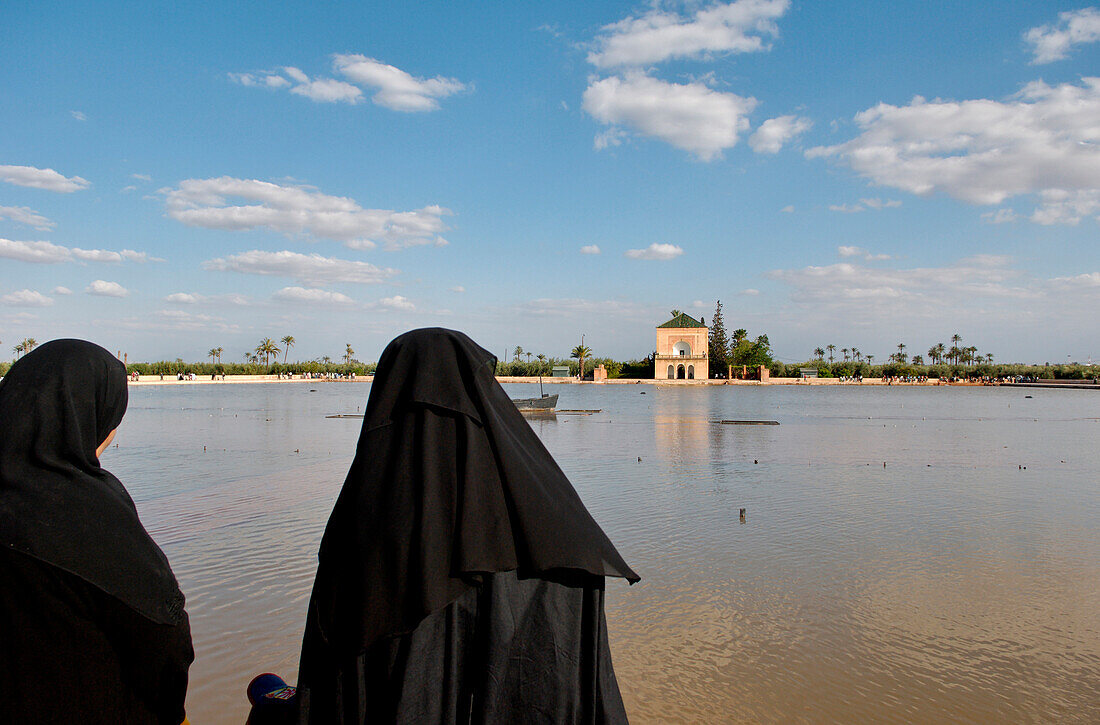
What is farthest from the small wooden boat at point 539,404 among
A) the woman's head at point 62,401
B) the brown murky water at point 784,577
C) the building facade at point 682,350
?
the building facade at point 682,350

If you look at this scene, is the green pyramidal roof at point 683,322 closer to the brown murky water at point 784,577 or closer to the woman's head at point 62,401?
the brown murky water at point 784,577

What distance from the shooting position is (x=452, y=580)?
1.53 metres

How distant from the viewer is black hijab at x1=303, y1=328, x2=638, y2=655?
4.94 feet

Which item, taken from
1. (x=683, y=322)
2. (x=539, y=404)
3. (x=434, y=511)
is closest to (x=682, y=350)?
(x=683, y=322)

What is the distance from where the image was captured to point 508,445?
167 cm

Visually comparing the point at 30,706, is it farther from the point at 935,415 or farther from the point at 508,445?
the point at 935,415

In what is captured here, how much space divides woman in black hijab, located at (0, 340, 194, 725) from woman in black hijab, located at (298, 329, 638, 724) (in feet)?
1.14

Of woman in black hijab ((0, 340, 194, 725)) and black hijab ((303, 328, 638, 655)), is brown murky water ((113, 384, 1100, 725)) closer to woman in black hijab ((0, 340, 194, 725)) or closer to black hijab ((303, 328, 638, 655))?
woman in black hijab ((0, 340, 194, 725))

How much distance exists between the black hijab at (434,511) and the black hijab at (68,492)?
375 mm

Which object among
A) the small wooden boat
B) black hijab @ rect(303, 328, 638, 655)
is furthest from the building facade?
black hijab @ rect(303, 328, 638, 655)

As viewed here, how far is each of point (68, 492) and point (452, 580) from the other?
0.81 meters

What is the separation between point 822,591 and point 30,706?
5.21 metres

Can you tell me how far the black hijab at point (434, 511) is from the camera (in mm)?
1507

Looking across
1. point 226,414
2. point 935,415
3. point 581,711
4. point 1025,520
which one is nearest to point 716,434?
point 1025,520
